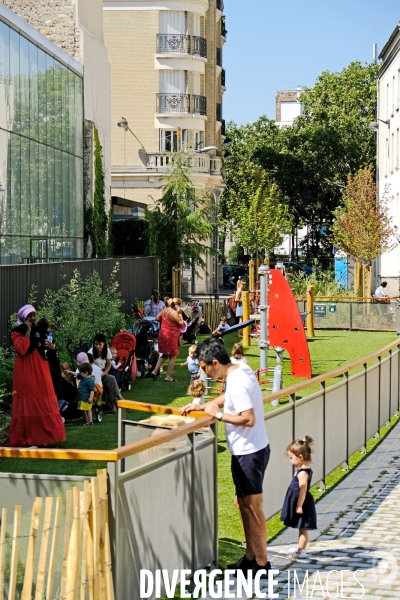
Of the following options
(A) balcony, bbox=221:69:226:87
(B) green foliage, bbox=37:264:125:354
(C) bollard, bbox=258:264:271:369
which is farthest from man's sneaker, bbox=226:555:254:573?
(A) balcony, bbox=221:69:226:87

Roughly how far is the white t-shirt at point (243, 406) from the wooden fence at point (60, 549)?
65.4 inches

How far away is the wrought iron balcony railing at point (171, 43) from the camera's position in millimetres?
58594

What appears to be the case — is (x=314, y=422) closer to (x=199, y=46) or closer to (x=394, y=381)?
(x=394, y=381)

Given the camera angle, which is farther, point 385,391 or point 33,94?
point 33,94

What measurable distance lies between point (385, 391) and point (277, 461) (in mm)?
7355

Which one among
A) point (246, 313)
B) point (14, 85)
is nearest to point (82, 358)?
point (246, 313)

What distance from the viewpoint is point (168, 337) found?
73.4ft

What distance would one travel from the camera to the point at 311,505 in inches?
347

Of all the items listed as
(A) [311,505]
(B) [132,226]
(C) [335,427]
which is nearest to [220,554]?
(A) [311,505]

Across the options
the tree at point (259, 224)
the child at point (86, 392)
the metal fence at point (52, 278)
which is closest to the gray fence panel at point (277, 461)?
the child at point (86, 392)

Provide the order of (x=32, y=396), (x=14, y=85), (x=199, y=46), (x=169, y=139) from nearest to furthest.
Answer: (x=32, y=396)
(x=14, y=85)
(x=169, y=139)
(x=199, y=46)

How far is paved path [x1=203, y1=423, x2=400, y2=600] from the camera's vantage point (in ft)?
24.0

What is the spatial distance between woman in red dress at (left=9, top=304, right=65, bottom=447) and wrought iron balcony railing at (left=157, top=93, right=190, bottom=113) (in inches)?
1807

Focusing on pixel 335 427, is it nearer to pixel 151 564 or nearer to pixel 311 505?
pixel 311 505
